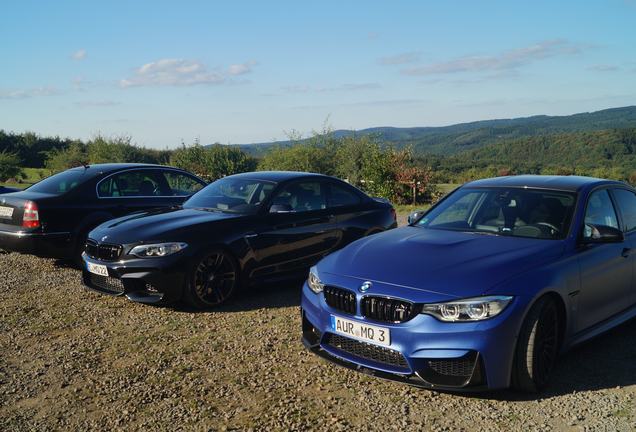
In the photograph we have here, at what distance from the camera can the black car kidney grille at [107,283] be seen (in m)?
6.53

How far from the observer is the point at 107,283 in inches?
262

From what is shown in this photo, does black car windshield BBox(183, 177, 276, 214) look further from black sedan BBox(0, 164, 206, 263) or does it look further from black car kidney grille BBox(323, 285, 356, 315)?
black car kidney grille BBox(323, 285, 356, 315)

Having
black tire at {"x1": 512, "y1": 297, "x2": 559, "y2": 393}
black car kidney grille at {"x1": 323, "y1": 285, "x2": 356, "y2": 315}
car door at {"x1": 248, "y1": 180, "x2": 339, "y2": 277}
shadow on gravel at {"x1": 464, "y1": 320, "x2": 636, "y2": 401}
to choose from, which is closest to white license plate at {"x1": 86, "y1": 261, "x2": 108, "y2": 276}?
car door at {"x1": 248, "y1": 180, "x2": 339, "y2": 277}

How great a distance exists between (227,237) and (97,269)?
4.79ft

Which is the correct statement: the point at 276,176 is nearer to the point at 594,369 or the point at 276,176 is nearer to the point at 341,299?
the point at 341,299

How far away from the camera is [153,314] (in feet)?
21.1

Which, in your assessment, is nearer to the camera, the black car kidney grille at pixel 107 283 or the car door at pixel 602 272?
the car door at pixel 602 272

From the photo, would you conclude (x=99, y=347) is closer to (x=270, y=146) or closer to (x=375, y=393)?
(x=375, y=393)

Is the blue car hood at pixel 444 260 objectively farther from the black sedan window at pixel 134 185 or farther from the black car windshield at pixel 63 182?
the black car windshield at pixel 63 182

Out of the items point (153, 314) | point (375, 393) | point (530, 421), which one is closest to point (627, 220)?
point (530, 421)

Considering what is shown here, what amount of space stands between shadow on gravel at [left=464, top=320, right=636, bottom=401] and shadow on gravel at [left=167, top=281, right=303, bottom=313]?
298 centimetres

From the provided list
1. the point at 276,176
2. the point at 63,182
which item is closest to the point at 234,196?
the point at 276,176

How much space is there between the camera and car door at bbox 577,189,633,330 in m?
4.71

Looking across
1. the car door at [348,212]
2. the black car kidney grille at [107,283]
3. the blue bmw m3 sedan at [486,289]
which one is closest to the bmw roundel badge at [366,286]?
the blue bmw m3 sedan at [486,289]
